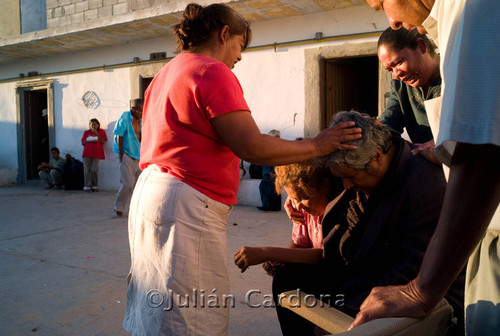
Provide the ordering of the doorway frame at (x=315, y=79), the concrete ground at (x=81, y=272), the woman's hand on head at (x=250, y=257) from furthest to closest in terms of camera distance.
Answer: the doorway frame at (x=315, y=79) → the concrete ground at (x=81, y=272) → the woman's hand on head at (x=250, y=257)

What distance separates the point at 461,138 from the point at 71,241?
5.13 meters

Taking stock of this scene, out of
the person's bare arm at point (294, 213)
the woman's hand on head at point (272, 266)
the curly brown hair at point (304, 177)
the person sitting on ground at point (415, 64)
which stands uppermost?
the person sitting on ground at point (415, 64)

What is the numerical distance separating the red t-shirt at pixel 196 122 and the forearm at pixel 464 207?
1.05 meters

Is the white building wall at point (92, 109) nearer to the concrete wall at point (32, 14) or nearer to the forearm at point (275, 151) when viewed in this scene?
the concrete wall at point (32, 14)

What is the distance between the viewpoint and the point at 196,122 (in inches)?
69.8

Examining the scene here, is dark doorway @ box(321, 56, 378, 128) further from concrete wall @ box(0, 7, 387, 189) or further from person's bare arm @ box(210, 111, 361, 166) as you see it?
person's bare arm @ box(210, 111, 361, 166)

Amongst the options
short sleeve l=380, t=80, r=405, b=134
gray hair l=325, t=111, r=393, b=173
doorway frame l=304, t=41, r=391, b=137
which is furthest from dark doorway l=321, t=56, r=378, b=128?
gray hair l=325, t=111, r=393, b=173

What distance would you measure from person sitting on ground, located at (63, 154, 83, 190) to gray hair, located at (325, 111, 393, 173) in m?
10.1

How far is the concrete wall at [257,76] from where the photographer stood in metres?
7.41

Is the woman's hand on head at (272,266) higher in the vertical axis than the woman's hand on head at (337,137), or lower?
lower

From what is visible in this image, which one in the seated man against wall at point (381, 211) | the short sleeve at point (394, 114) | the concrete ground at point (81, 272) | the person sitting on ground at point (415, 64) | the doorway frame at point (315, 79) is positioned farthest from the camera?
the doorway frame at point (315, 79)

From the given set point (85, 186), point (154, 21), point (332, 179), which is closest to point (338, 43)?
point (154, 21)

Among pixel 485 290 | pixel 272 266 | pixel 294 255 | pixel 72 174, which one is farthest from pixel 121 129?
pixel 485 290

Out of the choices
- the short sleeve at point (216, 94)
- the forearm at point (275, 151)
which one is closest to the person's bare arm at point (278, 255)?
the forearm at point (275, 151)
